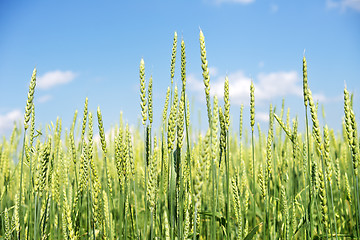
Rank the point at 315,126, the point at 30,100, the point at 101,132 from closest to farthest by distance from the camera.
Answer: the point at 315,126 < the point at 30,100 < the point at 101,132

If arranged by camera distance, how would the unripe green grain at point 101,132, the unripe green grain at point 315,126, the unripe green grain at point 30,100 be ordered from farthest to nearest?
the unripe green grain at point 101,132, the unripe green grain at point 30,100, the unripe green grain at point 315,126

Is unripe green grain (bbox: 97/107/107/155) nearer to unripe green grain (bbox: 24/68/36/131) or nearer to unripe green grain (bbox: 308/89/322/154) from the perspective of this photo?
unripe green grain (bbox: 24/68/36/131)

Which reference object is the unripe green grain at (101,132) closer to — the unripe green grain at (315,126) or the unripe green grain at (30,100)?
the unripe green grain at (30,100)

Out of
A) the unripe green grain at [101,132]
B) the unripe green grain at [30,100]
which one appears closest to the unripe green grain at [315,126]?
the unripe green grain at [101,132]

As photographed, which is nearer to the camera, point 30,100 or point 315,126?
point 315,126

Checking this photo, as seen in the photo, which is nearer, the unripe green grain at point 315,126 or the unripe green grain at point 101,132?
the unripe green grain at point 315,126

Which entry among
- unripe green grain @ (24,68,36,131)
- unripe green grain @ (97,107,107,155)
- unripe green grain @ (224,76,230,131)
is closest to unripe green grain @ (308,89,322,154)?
unripe green grain @ (224,76,230,131)

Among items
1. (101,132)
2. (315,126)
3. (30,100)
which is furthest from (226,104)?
(30,100)

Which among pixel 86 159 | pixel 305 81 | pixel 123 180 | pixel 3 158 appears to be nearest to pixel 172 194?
pixel 123 180

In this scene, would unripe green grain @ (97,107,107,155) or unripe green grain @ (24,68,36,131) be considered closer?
unripe green grain @ (24,68,36,131)

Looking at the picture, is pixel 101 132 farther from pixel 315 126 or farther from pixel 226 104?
pixel 315 126

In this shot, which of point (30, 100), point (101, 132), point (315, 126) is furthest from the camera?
point (101, 132)

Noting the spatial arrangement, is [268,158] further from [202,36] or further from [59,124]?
[59,124]

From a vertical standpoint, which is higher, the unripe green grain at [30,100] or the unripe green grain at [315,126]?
the unripe green grain at [30,100]
